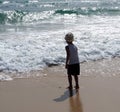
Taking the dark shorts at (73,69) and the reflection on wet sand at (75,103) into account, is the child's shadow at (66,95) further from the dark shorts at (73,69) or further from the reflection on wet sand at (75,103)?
the dark shorts at (73,69)

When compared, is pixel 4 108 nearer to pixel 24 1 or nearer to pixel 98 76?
pixel 98 76

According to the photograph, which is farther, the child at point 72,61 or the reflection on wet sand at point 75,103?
the child at point 72,61

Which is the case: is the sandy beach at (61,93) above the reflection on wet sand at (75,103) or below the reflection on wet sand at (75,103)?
above

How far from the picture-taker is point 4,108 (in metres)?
5.54

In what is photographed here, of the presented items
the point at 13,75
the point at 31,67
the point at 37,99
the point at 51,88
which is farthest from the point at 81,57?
the point at 37,99

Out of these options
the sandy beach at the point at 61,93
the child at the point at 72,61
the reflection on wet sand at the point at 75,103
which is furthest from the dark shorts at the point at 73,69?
the reflection on wet sand at the point at 75,103

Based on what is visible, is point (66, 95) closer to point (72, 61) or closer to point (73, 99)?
point (73, 99)

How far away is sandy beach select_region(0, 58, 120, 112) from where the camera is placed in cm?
552

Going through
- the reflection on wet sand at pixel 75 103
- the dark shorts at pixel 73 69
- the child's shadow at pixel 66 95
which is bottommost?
the reflection on wet sand at pixel 75 103

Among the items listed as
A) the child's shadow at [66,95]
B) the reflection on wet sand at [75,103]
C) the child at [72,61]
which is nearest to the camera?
the reflection on wet sand at [75,103]

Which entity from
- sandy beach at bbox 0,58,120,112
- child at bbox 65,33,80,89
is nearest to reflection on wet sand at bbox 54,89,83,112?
sandy beach at bbox 0,58,120,112

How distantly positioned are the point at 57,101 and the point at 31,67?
8.06 feet

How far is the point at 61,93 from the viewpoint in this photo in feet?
20.5

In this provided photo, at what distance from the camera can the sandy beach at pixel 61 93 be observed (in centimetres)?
552
